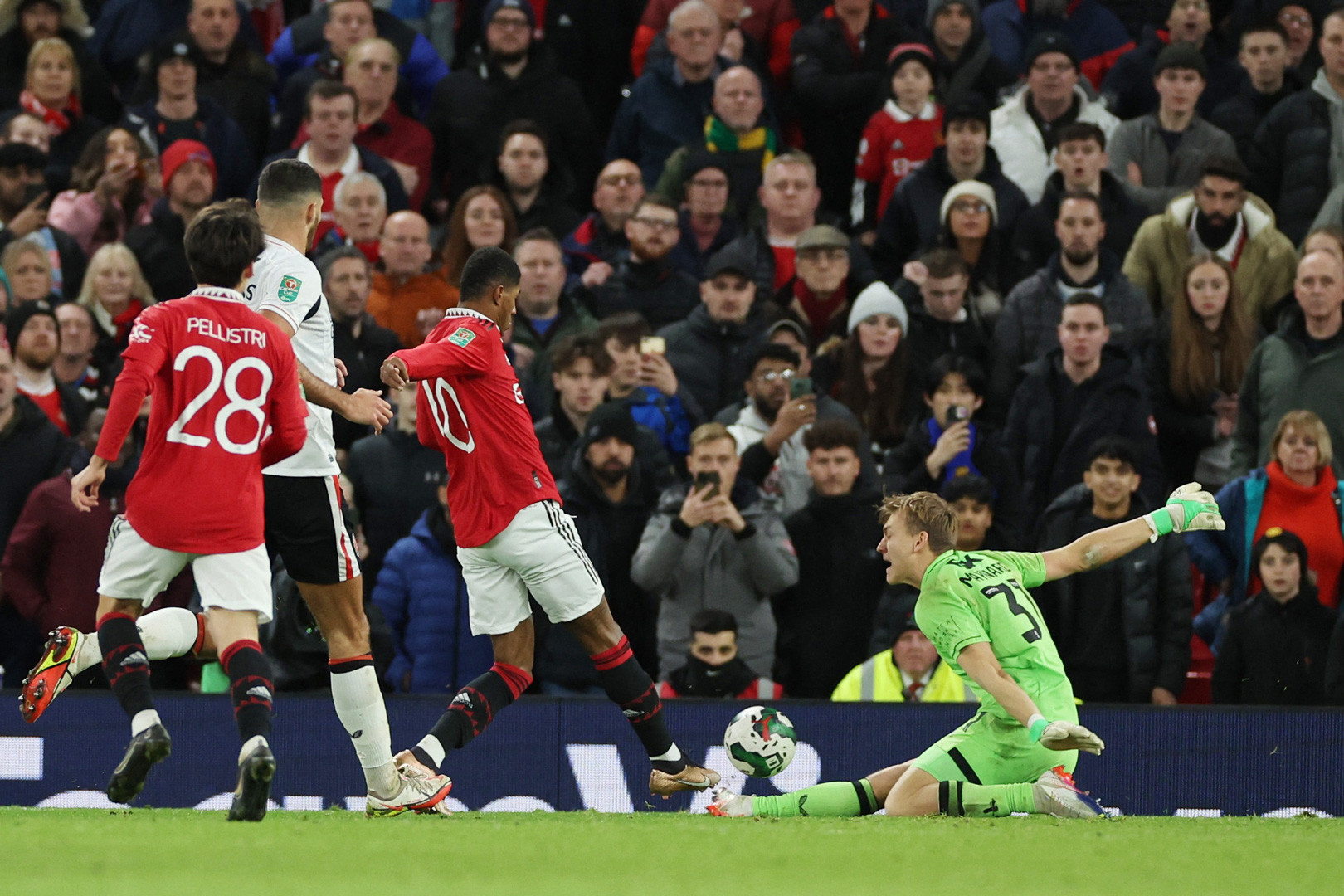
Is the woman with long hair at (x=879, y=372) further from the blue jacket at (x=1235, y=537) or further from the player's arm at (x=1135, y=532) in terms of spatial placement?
the player's arm at (x=1135, y=532)

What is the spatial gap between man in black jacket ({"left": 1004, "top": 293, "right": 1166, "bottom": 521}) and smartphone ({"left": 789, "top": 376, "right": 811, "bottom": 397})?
121 cm

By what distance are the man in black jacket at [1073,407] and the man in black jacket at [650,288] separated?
2.42 m

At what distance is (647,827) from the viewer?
7.22 meters

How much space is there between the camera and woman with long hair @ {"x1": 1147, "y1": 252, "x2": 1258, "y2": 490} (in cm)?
1181

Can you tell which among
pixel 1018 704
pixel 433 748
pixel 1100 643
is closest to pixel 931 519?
pixel 1018 704

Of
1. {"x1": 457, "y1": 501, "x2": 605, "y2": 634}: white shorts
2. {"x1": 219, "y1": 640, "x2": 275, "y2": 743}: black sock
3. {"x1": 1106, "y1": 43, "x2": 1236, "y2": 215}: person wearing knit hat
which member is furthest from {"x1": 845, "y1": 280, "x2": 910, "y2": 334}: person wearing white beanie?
{"x1": 219, "y1": 640, "x2": 275, "y2": 743}: black sock

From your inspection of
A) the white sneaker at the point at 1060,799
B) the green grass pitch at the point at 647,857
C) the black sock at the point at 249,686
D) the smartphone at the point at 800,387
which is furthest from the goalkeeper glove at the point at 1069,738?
the smartphone at the point at 800,387

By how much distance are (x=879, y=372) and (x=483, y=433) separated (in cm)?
456

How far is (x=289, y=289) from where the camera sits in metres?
7.18

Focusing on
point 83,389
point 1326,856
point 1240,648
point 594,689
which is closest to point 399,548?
point 594,689

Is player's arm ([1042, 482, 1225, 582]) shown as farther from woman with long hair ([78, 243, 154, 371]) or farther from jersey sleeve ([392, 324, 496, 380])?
Result: woman with long hair ([78, 243, 154, 371])

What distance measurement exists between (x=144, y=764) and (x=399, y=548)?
431cm

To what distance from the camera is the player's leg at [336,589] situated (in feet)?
24.0

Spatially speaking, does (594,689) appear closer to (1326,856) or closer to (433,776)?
(433,776)
